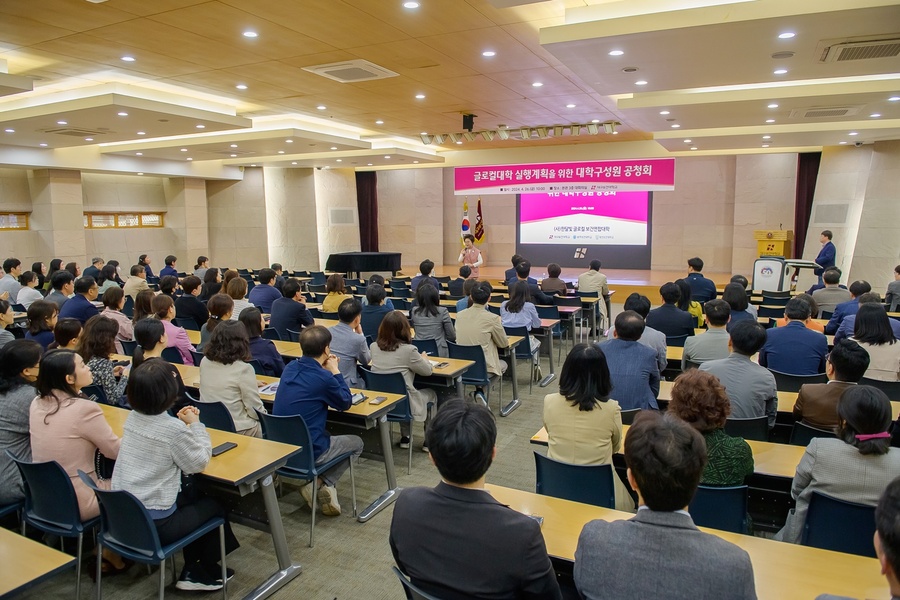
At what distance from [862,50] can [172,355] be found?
270 inches

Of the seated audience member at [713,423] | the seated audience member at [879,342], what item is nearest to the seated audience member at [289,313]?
the seated audience member at [713,423]

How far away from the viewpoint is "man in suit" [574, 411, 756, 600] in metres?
1.46

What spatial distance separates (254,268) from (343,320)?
42.2 ft

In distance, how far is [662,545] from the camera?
150cm

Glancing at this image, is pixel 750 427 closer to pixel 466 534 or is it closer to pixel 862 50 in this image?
pixel 466 534

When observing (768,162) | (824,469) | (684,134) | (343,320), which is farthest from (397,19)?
(768,162)

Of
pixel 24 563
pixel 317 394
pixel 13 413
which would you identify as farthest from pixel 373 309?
pixel 24 563

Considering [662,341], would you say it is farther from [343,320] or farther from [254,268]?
[254,268]

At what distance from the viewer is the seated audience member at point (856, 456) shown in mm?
2295

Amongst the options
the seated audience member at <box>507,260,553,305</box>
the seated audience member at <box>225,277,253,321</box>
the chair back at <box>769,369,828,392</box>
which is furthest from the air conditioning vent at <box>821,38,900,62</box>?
the seated audience member at <box>225,277,253,321</box>

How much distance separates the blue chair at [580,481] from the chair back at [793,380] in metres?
2.21

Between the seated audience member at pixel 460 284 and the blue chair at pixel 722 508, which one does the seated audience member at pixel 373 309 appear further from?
the blue chair at pixel 722 508

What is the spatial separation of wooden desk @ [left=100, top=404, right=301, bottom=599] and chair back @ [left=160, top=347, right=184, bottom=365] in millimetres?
1715

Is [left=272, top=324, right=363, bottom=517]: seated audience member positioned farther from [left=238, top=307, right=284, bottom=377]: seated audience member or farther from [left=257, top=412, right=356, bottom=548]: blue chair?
[left=238, top=307, right=284, bottom=377]: seated audience member
